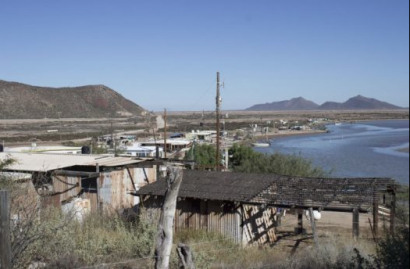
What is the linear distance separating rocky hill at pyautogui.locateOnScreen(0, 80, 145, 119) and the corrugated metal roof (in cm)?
194

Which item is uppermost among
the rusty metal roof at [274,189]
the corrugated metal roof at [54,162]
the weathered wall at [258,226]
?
the corrugated metal roof at [54,162]

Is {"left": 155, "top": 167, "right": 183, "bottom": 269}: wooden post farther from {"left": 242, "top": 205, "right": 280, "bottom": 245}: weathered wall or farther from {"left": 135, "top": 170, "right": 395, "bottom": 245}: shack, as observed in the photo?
{"left": 242, "top": 205, "right": 280, "bottom": 245}: weathered wall

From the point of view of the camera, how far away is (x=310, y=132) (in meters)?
100

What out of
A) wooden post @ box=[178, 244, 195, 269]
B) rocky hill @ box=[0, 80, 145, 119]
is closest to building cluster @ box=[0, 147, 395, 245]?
rocky hill @ box=[0, 80, 145, 119]

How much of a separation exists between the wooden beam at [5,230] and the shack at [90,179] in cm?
1295

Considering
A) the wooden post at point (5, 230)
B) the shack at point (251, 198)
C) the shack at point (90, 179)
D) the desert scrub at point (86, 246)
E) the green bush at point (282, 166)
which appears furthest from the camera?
the green bush at point (282, 166)

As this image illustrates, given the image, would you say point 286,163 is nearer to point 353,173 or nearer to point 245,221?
point 353,173

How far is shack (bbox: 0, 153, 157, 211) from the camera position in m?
20.2

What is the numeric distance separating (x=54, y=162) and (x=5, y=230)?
15552 mm

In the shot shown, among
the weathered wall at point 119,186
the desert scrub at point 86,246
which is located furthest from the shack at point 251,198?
the desert scrub at point 86,246

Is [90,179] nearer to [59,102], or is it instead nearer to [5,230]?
[59,102]

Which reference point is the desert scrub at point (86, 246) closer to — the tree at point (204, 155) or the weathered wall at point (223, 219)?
the weathered wall at point (223, 219)

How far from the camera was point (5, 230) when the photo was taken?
6.81 meters

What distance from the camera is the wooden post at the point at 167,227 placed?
7547 mm
